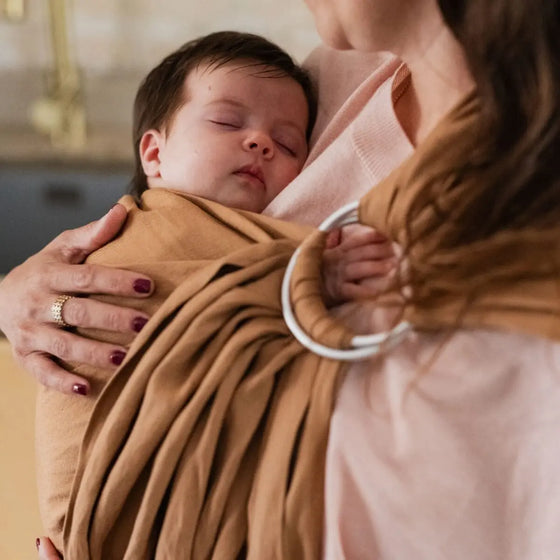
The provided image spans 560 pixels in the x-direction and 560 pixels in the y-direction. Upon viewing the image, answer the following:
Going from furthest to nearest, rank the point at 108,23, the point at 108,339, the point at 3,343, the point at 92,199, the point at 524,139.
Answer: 1. the point at 108,23
2. the point at 92,199
3. the point at 3,343
4. the point at 108,339
5. the point at 524,139

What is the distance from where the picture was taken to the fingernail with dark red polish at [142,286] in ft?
2.04

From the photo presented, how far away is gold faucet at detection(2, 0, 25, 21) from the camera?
163cm

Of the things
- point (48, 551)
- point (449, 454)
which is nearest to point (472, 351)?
point (449, 454)

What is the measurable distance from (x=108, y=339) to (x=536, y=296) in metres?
0.35

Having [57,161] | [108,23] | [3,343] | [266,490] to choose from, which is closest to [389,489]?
[266,490]

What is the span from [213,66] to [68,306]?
1.00ft

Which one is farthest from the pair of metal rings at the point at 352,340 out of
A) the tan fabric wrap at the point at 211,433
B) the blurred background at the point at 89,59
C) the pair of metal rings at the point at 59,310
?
the blurred background at the point at 89,59

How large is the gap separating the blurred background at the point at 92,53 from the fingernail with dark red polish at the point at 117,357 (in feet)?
3.59

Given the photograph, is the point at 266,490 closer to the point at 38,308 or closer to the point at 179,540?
the point at 179,540

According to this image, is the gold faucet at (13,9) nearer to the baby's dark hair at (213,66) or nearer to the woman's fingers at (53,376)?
the baby's dark hair at (213,66)

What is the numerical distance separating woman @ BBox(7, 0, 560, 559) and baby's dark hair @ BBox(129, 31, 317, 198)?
30 cm

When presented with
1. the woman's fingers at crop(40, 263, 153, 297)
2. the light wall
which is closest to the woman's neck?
the woman's fingers at crop(40, 263, 153, 297)

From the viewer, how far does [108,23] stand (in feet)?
5.77

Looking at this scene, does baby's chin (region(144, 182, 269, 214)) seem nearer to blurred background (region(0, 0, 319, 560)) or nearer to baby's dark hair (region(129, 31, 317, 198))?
baby's dark hair (region(129, 31, 317, 198))
